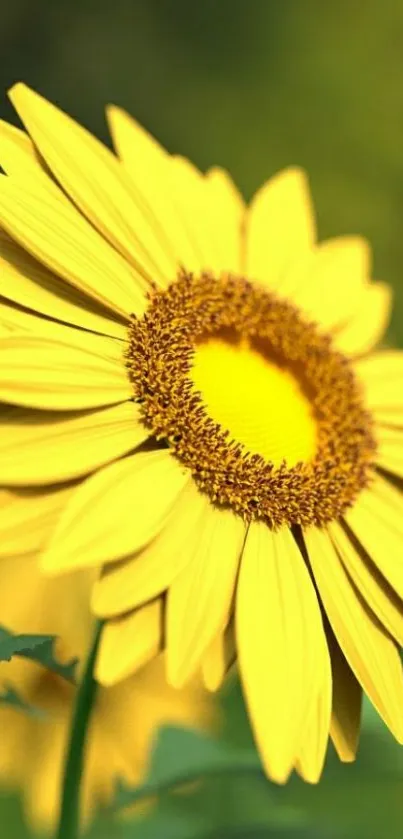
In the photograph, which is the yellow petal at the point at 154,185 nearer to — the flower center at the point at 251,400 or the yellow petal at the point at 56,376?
the flower center at the point at 251,400

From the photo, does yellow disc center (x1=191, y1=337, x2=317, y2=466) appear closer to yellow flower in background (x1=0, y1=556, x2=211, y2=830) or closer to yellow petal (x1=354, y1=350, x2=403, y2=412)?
yellow petal (x1=354, y1=350, x2=403, y2=412)

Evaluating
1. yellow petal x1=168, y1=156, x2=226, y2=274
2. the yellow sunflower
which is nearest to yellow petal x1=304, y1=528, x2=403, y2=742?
the yellow sunflower

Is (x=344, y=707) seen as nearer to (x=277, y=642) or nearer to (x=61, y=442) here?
(x=277, y=642)

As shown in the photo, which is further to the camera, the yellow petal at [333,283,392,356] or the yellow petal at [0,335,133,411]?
the yellow petal at [333,283,392,356]

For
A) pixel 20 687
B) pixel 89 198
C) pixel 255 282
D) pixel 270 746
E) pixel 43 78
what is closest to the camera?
pixel 270 746

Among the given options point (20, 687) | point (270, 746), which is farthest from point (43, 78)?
point (270, 746)

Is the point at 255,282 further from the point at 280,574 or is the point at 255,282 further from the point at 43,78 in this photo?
the point at 43,78
